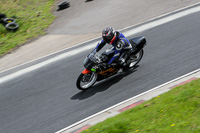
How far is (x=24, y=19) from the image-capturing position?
2038 centimetres

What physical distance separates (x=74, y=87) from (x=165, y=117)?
4.95 meters

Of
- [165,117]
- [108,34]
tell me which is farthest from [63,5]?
[165,117]

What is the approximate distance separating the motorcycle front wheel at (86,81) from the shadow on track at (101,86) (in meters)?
0.19

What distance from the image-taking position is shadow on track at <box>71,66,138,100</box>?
31.3ft

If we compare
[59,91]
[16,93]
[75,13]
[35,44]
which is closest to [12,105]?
[16,93]

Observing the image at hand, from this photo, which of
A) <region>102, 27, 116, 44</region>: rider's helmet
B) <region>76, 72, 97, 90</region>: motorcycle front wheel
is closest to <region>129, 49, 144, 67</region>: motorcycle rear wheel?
<region>102, 27, 116, 44</region>: rider's helmet

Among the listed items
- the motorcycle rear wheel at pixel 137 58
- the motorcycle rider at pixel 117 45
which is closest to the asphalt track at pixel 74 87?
the motorcycle rear wheel at pixel 137 58

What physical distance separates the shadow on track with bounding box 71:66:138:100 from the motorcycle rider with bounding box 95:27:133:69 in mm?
671

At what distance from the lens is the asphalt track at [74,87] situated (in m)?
8.47

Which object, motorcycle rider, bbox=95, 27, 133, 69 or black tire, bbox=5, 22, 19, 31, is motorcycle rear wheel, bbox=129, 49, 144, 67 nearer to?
motorcycle rider, bbox=95, 27, 133, 69

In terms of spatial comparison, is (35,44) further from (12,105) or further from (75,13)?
(12,105)

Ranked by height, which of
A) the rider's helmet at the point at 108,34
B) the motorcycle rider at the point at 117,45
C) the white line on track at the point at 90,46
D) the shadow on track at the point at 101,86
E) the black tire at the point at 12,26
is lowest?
the shadow on track at the point at 101,86

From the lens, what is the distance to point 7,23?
18.8 m

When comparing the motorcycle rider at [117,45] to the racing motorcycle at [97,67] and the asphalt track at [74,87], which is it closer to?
the racing motorcycle at [97,67]
